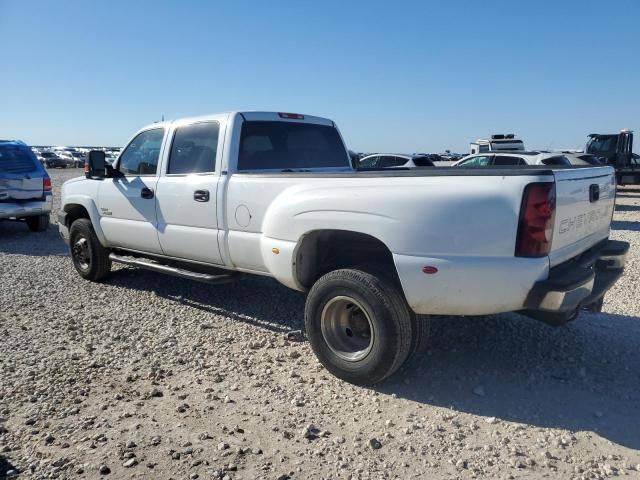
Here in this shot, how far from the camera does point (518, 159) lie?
43.0 feet

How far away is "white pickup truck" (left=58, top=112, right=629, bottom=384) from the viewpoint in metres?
3.06

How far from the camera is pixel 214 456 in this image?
9.38 ft

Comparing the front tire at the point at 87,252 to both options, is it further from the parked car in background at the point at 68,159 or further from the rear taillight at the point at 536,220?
the parked car in background at the point at 68,159

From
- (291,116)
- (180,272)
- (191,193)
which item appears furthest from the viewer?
(291,116)

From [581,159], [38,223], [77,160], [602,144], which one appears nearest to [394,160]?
[581,159]

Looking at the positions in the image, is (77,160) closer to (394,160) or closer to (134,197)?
(394,160)

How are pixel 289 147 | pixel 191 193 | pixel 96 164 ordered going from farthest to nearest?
pixel 96 164 < pixel 289 147 < pixel 191 193

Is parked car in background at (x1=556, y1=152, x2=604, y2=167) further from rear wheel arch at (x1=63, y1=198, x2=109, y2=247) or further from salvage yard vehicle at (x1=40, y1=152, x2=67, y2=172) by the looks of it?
salvage yard vehicle at (x1=40, y1=152, x2=67, y2=172)

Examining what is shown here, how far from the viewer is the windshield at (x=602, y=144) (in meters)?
20.5

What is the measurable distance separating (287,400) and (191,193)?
222cm

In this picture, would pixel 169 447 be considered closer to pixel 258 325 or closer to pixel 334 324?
pixel 334 324

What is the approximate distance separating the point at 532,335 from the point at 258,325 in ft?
8.20

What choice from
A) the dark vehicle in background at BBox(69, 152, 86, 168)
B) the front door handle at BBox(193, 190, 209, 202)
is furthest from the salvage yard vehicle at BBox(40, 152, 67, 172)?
the front door handle at BBox(193, 190, 209, 202)

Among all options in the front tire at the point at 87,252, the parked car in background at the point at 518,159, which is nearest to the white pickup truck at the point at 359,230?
the front tire at the point at 87,252
